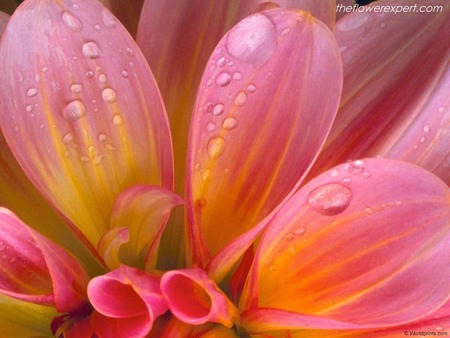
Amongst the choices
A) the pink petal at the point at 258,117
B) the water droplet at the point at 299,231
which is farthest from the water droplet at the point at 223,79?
the water droplet at the point at 299,231

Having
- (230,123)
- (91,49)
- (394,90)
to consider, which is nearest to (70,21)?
(91,49)

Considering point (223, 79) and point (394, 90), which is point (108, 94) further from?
point (394, 90)

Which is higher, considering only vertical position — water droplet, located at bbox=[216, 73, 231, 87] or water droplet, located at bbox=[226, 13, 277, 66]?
water droplet, located at bbox=[226, 13, 277, 66]

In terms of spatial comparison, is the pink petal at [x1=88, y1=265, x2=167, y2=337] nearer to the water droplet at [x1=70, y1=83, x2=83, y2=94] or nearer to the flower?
the flower

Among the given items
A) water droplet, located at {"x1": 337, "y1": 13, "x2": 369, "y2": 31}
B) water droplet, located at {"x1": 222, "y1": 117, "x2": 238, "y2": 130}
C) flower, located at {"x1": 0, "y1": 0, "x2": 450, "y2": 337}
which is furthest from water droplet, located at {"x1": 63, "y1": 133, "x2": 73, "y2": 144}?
water droplet, located at {"x1": 337, "y1": 13, "x2": 369, "y2": 31}

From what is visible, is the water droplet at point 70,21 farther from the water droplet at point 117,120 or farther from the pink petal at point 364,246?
the pink petal at point 364,246

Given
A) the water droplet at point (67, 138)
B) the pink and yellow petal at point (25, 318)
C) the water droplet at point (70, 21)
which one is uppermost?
the water droplet at point (70, 21)
